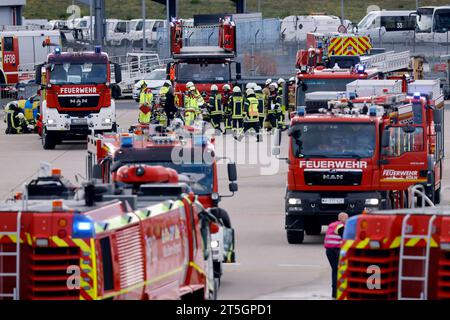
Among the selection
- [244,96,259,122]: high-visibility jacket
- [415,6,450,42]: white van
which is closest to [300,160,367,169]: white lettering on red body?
[244,96,259,122]: high-visibility jacket

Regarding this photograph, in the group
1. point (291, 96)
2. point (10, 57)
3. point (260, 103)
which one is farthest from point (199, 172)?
point (10, 57)

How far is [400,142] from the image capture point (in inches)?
980

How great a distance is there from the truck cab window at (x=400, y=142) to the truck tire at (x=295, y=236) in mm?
1972

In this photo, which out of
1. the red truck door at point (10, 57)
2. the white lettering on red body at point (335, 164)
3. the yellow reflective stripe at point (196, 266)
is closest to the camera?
the yellow reflective stripe at point (196, 266)

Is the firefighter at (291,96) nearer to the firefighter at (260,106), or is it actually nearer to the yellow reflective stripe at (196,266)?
the firefighter at (260,106)

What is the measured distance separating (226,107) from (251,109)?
69.4 inches

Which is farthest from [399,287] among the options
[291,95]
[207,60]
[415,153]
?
[207,60]

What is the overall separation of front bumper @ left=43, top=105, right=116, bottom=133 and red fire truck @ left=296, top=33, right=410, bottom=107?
5.73 metres

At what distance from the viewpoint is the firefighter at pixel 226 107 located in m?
44.6

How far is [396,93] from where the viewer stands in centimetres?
2828

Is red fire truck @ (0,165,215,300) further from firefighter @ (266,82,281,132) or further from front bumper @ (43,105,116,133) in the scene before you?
firefighter @ (266,82,281,132)

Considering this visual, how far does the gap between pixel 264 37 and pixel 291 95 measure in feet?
91.7

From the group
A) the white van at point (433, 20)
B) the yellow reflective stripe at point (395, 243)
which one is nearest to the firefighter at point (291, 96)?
the yellow reflective stripe at point (395, 243)
